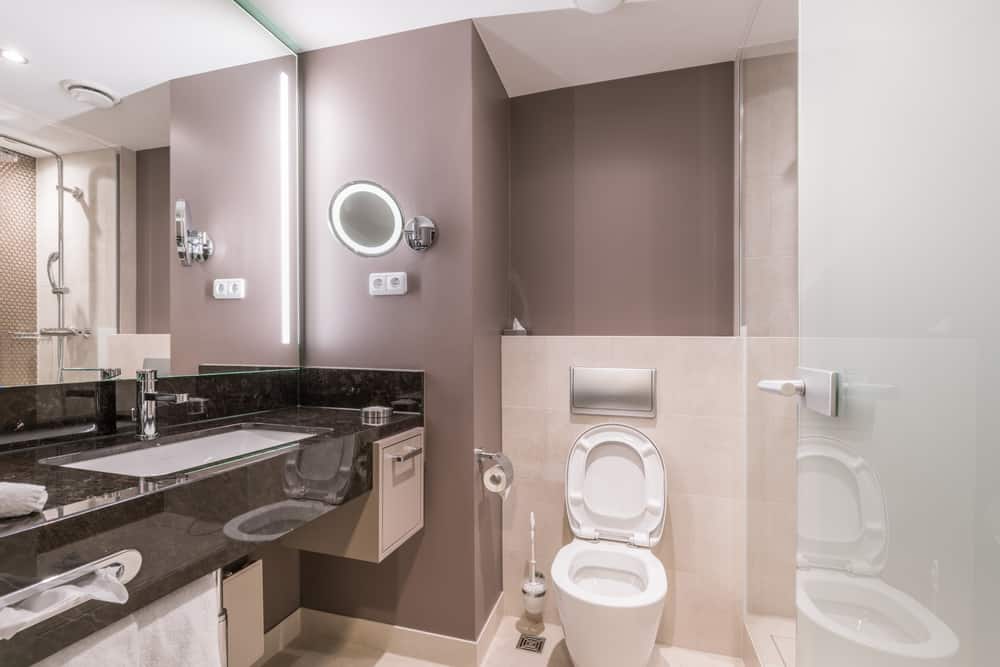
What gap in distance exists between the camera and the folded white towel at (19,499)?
65cm

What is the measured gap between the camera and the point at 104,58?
4.07ft

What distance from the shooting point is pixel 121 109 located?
1263 millimetres

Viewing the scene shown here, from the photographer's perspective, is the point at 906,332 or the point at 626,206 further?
the point at 626,206

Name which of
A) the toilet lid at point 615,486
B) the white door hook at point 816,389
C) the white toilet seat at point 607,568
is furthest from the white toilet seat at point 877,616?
Answer: the toilet lid at point 615,486

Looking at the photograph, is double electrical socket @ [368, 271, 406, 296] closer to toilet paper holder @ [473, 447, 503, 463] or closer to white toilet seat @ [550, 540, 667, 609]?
toilet paper holder @ [473, 447, 503, 463]

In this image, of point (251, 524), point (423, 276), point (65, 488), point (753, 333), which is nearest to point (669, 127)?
point (753, 333)

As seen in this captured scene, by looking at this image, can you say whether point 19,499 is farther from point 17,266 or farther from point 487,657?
point 487,657

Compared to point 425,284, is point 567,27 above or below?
above

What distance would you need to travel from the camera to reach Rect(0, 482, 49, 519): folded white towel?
0.65 m

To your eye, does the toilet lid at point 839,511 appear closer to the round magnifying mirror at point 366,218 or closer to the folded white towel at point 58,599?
the folded white towel at point 58,599

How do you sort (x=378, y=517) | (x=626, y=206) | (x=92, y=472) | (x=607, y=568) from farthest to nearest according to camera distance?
1. (x=626, y=206)
2. (x=607, y=568)
3. (x=378, y=517)
4. (x=92, y=472)

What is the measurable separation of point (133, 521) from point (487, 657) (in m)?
1.48

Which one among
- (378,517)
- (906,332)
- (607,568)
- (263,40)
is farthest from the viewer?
(263,40)

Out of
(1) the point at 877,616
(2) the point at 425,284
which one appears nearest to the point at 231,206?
(2) the point at 425,284
